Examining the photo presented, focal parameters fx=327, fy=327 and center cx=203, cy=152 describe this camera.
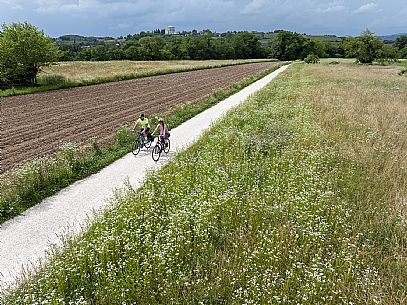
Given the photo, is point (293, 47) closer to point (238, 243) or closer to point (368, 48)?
point (368, 48)

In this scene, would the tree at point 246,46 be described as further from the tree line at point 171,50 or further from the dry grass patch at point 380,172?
the dry grass patch at point 380,172

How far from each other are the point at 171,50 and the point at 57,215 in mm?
116315

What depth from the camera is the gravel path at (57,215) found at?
21.6 ft

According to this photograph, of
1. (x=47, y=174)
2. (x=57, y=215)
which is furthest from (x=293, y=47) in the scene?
(x=57, y=215)

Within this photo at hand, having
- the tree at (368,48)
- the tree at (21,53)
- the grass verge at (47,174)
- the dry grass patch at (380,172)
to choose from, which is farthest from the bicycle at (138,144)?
the tree at (368,48)

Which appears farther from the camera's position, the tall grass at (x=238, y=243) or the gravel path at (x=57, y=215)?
the gravel path at (x=57, y=215)

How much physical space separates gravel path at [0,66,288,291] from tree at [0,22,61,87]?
1100 inches

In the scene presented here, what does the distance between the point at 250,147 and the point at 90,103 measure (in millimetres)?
18779

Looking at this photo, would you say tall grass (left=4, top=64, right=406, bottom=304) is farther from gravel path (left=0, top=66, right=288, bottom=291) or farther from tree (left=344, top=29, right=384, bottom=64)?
tree (left=344, top=29, right=384, bottom=64)

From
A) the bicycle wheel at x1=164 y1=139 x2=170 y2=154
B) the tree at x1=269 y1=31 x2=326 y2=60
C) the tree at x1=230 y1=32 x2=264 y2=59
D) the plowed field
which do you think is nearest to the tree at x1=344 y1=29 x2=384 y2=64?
the tree at x1=269 y1=31 x2=326 y2=60

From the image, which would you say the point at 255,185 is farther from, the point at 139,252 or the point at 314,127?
the point at 314,127

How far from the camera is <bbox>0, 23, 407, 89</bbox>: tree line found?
113ft

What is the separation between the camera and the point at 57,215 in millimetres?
8336

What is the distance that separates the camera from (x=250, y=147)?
12.7m
